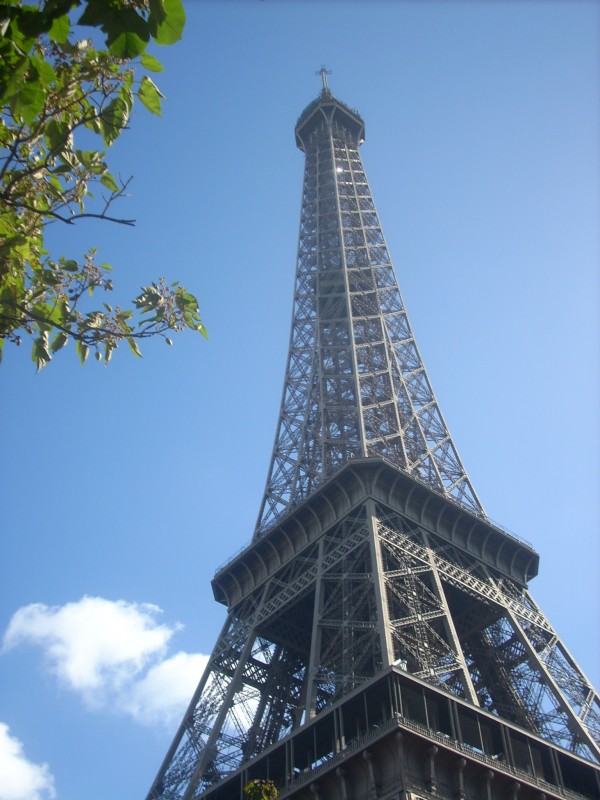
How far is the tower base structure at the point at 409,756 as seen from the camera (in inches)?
1233

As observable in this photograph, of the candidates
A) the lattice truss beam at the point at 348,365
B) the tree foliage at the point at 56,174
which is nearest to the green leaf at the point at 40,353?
the tree foliage at the point at 56,174

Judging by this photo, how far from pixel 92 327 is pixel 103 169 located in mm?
1569

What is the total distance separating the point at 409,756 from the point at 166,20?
29.9 meters

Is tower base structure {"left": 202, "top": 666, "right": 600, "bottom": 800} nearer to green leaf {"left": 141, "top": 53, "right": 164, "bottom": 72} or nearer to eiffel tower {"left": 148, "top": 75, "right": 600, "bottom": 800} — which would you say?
eiffel tower {"left": 148, "top": 75, "right": 600, "bottom": 800}

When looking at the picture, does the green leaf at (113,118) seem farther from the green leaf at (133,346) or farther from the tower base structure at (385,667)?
the tower base structure at (385,667)

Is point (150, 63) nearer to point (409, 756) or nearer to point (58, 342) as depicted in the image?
point (58, 342)

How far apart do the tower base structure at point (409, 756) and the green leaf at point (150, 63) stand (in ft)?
91.8

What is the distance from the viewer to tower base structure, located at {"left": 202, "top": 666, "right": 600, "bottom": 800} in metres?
31.3

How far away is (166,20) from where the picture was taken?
6.34 m

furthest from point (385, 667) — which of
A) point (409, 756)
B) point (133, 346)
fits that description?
point (133, 346)

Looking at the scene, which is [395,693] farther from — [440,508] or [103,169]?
[103,169]

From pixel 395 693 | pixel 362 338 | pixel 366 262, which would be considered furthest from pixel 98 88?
pixel 366 262

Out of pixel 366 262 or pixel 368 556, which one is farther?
pixel 366 262

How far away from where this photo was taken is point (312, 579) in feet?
157
